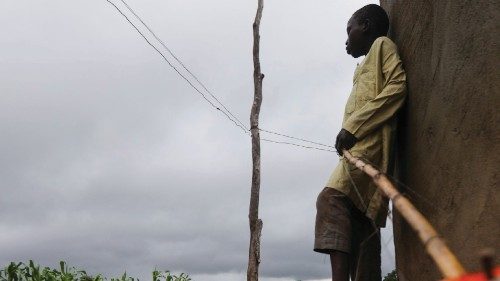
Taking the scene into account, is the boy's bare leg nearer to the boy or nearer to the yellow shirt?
the boy

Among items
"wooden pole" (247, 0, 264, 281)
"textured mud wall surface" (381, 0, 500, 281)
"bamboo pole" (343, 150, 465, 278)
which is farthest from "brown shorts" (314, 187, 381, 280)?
"wooden pole" (247, 0, 264, 281)

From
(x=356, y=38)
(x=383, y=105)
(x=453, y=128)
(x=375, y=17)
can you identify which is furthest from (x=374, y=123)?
(x=375, y=17)

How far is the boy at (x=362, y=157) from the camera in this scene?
11.1 feet

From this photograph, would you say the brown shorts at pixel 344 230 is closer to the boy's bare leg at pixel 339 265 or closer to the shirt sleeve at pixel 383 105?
the boy's bare leg at pixel 339 265

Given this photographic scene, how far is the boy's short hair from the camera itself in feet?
12.8

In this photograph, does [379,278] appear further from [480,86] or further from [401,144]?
[480,86]

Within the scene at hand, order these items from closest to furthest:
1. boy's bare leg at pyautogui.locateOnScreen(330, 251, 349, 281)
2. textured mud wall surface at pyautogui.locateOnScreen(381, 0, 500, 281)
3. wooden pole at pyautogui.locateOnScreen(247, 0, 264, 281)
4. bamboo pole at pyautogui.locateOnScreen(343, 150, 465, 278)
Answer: bamboo pole at pyautogui.locateOnScreen(343, 150, 465, 278) < textured mud wall surface at pyautogui.locateOnScreen(381, 0, 500, 281) < boy's bare leg at pyautogui.locateOnScreen(330, 251, 349, 281) < wooden pole at pyautogui.locateOnScreen(247, 0, 264, 281)

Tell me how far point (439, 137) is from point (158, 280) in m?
4.99

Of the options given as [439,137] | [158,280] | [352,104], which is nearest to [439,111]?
[439,137]

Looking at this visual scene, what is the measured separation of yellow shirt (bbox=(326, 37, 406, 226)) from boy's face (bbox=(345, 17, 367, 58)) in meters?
0.29

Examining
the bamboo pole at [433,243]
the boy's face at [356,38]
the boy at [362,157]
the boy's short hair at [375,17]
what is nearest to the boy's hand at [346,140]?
the boy at [362,157]

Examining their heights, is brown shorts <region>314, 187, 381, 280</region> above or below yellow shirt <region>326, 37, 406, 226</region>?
below

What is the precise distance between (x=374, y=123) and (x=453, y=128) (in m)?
0.52

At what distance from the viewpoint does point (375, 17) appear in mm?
3943
